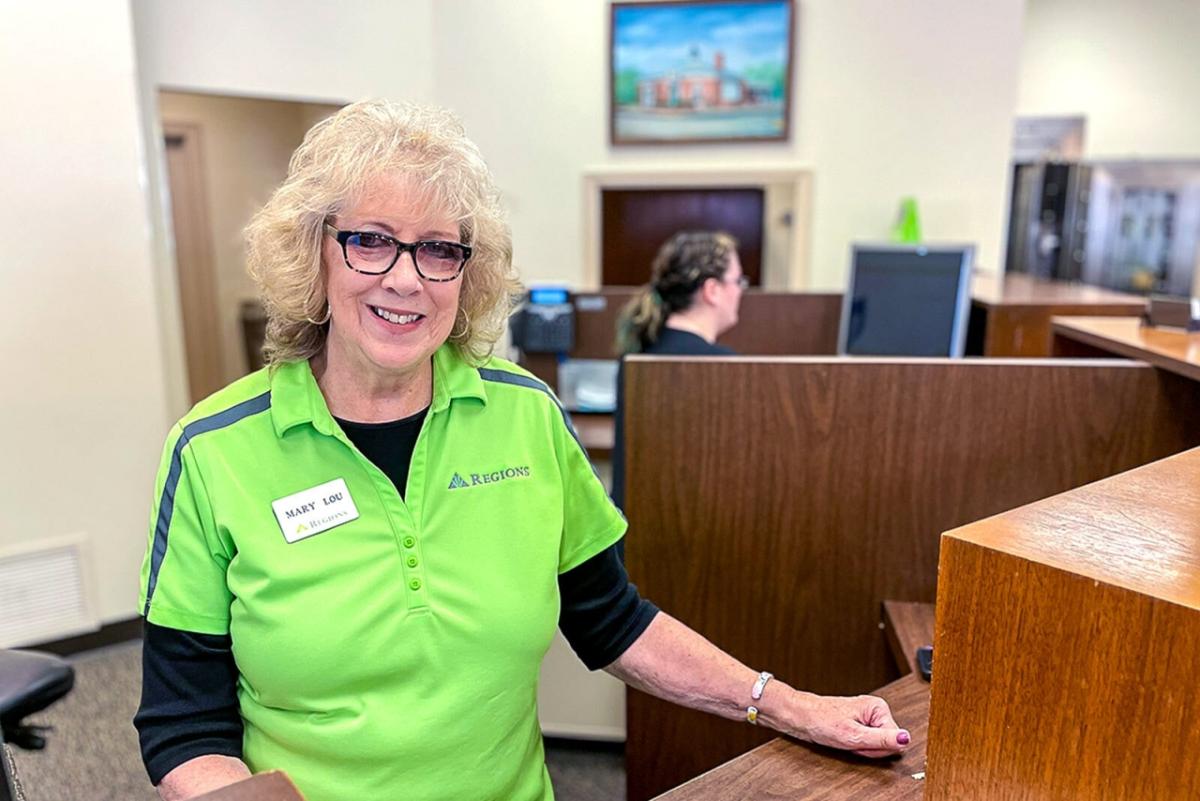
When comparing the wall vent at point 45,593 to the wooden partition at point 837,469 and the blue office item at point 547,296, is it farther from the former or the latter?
the wooden partition at point 837,469

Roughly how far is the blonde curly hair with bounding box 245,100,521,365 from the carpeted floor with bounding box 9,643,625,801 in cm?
147

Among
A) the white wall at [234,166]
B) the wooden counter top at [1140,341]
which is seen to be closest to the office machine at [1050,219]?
the white wall at [234,166]

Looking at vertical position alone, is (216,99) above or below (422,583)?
above

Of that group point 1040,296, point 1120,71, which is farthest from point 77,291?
point 1120,71

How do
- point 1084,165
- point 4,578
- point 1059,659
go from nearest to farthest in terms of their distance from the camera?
point 1059,659 < point 4,578 < point 1084,165

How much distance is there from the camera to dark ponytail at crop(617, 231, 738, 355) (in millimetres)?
2342

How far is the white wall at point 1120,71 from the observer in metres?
6.16

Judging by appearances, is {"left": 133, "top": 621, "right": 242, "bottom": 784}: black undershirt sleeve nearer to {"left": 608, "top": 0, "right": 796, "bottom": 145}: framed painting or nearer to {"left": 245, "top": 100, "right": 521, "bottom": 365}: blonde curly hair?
{"left": 245, "top": 100, "right": 521, "bottom": 365}: blonde curly hair

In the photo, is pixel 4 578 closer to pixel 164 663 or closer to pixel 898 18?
pixel 164 663

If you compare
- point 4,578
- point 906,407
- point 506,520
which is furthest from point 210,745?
point 4,578

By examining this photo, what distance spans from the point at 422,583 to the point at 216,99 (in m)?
4.62

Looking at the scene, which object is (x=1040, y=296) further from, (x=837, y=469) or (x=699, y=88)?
(x=699, y=88)

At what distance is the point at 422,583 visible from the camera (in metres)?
0.96

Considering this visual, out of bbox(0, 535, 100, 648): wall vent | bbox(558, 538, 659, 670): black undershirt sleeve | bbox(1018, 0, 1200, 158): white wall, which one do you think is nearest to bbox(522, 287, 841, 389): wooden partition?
bbox(0, 535, 100, 648): wall vent
